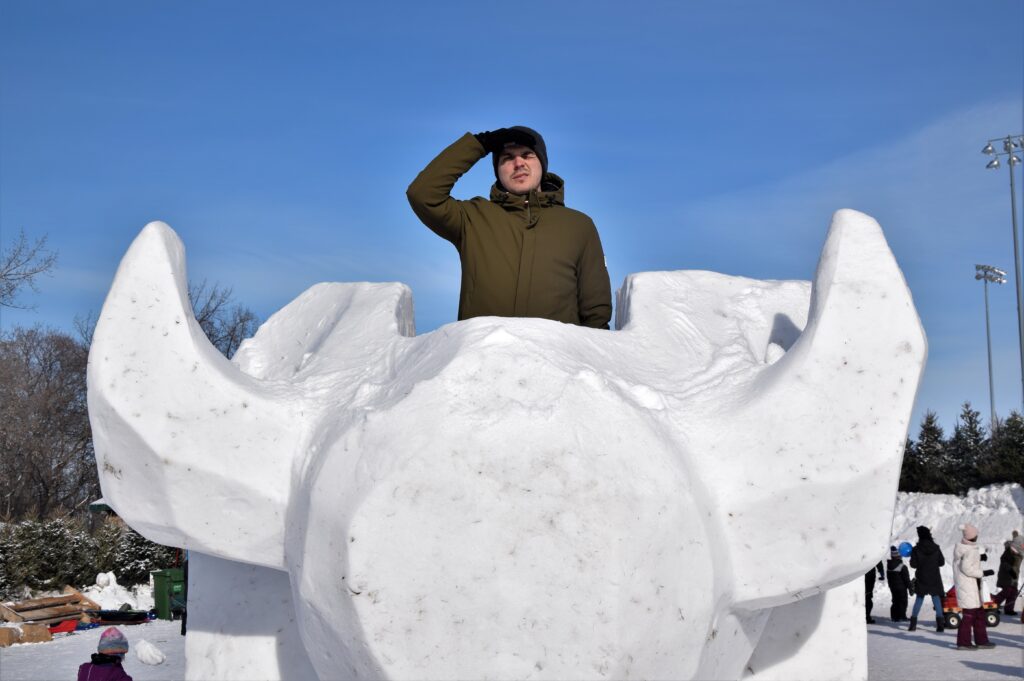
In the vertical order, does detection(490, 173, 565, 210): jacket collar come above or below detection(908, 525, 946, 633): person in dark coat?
above

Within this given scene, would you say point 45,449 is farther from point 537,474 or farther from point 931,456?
point 537,474

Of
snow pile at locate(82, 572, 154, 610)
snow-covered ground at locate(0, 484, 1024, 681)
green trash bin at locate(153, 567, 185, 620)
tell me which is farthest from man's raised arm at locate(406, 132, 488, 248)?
snow pile at locate(82, 572, 154, 610)

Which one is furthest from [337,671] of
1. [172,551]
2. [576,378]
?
[172,551]

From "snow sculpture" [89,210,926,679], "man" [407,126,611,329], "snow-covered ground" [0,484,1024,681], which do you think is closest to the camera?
"snow sculpture" [89,210,926,679]

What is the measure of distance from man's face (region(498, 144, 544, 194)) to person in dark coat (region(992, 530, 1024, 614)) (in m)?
12.7

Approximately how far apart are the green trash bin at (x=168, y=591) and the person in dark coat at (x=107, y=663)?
459 inches

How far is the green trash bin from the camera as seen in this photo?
17266mm

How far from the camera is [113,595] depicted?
63.3 ft

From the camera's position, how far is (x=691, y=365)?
402 centimetres

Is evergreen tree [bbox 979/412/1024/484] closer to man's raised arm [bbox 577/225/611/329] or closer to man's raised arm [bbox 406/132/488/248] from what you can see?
man's raised arm [bbox 577/225/611/329]

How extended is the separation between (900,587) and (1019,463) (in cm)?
1407

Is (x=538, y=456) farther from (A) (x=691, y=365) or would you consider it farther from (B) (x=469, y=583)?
(A) (x=691, y=365)

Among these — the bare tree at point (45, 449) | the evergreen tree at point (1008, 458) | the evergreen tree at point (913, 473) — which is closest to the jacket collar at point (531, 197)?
the evergreen tree at point (1008, 458)

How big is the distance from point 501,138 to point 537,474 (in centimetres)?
181
